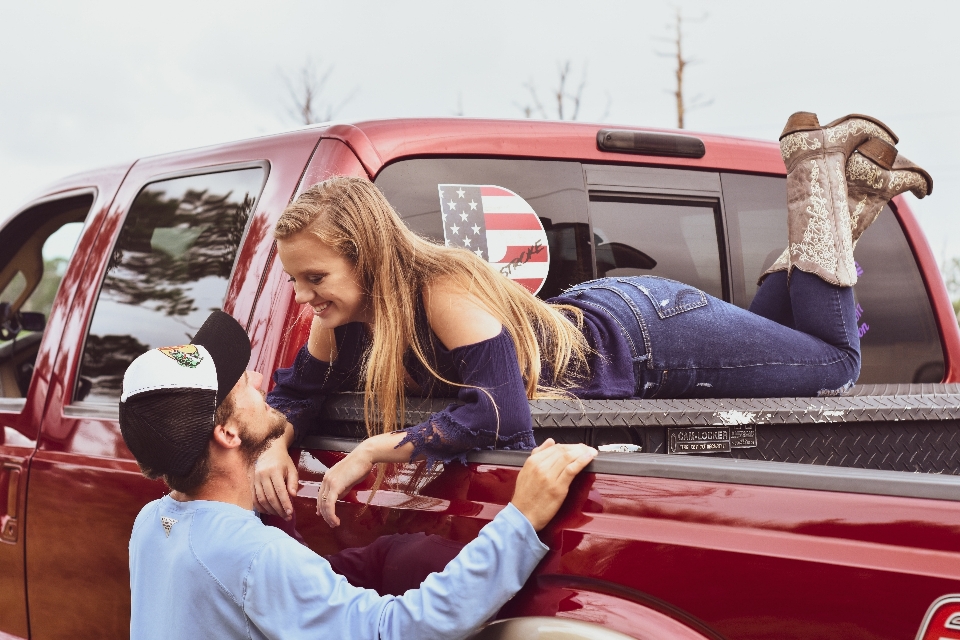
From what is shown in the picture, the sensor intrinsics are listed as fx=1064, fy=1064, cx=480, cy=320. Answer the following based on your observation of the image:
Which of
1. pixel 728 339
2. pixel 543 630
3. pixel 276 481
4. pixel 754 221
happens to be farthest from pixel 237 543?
pixel 754 221

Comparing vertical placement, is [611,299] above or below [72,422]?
above

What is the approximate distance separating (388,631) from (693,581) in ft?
1.69

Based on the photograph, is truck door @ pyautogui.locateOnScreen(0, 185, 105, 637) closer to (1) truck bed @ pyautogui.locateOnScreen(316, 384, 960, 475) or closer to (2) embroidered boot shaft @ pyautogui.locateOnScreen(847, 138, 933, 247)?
(1) truck bed @ pyautogui.locateOnScreen(316, 384, 960, 475)

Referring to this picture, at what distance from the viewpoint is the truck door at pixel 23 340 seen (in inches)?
126

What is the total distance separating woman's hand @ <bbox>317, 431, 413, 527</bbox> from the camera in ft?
6.64

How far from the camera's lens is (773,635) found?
58.2 inches

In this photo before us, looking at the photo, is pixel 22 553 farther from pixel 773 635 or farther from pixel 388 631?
pixel 773 635

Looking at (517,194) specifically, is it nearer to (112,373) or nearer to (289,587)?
(112,373)

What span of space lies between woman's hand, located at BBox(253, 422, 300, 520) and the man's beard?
6.9 inches

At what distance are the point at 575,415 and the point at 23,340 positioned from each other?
9.57 ft

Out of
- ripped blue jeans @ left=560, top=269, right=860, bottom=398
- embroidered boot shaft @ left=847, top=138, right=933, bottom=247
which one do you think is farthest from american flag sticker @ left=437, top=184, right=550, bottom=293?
embroidered boot shaft @ left=847, top=138, right=933, bottom=247

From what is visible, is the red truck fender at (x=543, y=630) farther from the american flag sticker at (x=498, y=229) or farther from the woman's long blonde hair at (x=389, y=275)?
the american flag sticker at (x=498, y=229)

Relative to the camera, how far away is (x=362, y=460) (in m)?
2.04

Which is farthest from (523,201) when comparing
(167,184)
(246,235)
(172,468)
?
(172,468)
